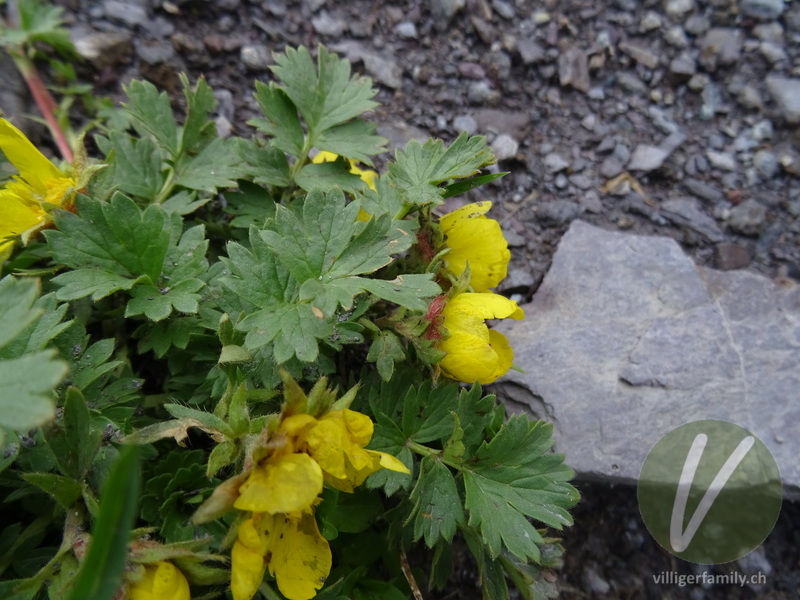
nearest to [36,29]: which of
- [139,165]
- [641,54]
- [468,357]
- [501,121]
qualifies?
[139,165]

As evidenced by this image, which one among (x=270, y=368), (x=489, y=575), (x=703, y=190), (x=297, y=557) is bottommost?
(x=489, y=575)

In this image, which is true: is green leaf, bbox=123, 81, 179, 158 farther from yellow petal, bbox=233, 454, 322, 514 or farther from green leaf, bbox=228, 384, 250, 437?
→ yellow petal, bbox=233, 454, 322, 514

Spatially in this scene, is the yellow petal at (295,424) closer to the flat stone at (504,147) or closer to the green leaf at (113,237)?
the green leaf at (113,237)

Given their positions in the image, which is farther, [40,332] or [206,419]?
[40,332]

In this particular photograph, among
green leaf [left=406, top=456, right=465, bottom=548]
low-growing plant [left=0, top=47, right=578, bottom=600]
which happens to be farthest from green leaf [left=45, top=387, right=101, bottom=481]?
green leaf [left=406, top=456, right=465, bottom=548]

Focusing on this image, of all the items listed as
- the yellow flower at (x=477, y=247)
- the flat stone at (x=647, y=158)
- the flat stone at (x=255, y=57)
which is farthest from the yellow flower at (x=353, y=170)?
the flat stone at (x=647, y=158)

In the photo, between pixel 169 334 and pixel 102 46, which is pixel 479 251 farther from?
pixel 102 46

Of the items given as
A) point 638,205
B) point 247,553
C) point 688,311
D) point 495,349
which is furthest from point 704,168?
point 247,553
